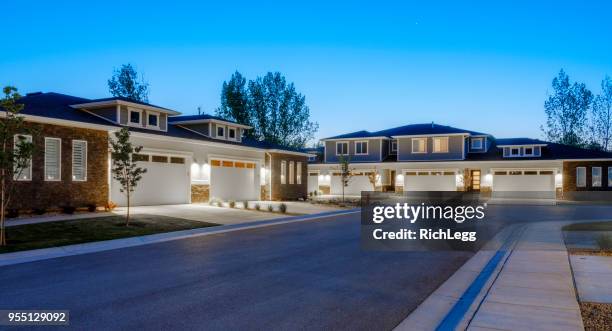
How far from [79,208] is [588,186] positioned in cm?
4016

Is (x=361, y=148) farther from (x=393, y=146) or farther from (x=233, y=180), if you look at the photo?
(x=233, y=180)

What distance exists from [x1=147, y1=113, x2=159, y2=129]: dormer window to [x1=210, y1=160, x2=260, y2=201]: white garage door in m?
4.30

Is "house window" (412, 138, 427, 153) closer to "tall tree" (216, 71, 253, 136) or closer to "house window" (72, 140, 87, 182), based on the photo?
"tall tree" (216, 71, 253, 136)

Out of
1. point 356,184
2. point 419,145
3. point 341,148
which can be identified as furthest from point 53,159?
point 419,145

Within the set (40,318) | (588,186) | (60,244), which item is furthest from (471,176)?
(40,318)

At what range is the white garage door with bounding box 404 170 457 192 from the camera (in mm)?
44688

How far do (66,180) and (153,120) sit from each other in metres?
7.59

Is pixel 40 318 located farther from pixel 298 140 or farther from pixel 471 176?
pixel 298 140

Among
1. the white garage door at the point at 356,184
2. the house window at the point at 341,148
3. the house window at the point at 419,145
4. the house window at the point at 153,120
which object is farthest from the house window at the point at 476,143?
the house window at the point at 153,120

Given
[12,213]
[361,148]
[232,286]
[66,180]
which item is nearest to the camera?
[232,286]

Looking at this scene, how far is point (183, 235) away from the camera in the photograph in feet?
50.7

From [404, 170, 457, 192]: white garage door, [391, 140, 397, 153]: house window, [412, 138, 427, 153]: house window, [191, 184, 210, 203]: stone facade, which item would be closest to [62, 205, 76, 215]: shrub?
[191, 184, 210, 203]: stone facade

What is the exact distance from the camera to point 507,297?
284 inches

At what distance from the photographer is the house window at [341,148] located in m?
50.5
